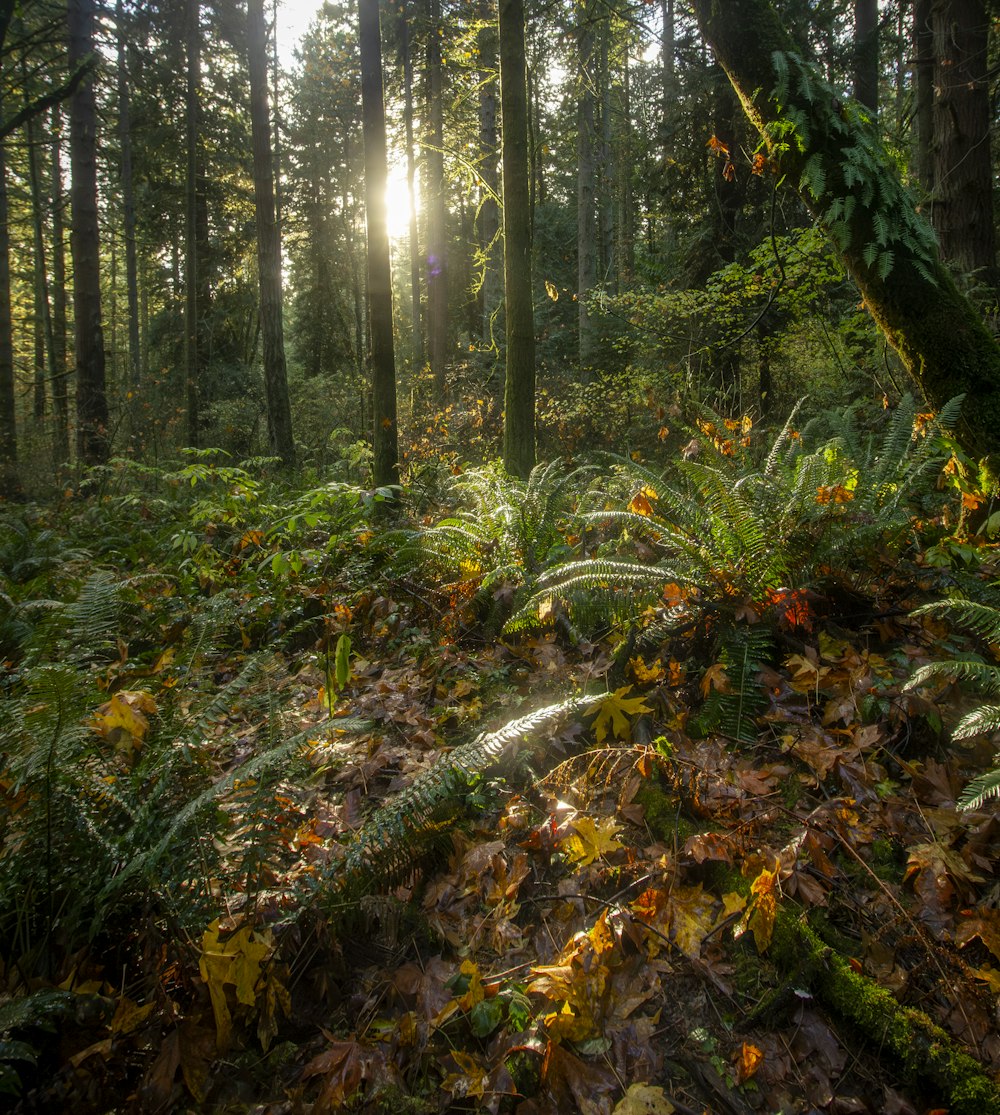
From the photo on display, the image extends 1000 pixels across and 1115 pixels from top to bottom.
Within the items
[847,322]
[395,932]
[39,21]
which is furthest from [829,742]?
[39,21]

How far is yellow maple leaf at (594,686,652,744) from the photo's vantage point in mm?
2504

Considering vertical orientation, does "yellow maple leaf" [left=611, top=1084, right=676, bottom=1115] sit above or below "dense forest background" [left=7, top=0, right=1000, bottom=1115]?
below

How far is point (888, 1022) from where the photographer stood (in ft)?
4.77

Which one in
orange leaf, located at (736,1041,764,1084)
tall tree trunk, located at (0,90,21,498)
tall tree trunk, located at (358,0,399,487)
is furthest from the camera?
tall tree trunk, located at (0,90,21,498)

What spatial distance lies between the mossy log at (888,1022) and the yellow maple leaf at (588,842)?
1.79 feet

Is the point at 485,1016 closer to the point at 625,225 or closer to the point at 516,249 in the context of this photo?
the point at 516,249

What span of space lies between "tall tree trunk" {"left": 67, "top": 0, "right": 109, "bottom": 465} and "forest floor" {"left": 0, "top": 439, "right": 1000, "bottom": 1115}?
28.1ft

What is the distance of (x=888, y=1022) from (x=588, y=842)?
889mm

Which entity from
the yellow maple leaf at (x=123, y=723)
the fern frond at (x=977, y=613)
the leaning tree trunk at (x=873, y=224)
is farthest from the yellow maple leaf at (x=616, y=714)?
the leaning tree trunk at (x=873, y=224)

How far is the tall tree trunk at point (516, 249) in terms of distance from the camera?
5.41 m

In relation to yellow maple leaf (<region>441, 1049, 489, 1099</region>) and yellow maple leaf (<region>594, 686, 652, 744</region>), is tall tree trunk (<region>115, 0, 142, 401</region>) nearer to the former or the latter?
yellow maple leaf (<region>594, 686, 652, 744</region>)

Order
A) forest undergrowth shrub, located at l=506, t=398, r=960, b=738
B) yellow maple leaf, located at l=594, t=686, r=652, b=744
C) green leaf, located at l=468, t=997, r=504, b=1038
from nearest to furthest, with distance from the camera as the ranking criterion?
1. green leaf, located at l=468, t=997, r=504, b=1038
2. yellow maple leaf, located at l=594, t=686, r=652, b=744
3. forest undergrowth shrub, located at l=506, t=398, r=960, b=738

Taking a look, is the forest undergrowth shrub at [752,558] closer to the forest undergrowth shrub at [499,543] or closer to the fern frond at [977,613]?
the fern frond at [977,613]

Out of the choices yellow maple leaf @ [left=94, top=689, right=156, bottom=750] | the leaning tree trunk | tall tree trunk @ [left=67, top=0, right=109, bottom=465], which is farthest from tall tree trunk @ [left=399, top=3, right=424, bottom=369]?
yellow maple leaf @ [left=94, top=689, right=156, bottom=750]
